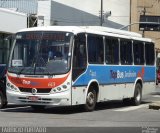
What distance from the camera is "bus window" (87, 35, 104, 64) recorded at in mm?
18578

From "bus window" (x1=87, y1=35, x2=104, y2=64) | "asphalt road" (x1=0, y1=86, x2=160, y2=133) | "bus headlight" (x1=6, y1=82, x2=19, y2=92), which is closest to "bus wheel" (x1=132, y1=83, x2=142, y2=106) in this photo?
"asphalt road" (x1=0, y1=86, x2=160, y2=133)

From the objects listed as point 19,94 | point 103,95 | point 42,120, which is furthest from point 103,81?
point 42,120

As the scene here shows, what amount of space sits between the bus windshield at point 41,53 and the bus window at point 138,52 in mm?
5409

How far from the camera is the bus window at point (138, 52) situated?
22.4 m

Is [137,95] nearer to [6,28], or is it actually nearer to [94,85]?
[94,85]

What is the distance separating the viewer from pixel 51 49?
57.8 ft

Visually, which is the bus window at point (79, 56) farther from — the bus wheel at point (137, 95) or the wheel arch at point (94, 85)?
the bus wheel at point (137, 95)

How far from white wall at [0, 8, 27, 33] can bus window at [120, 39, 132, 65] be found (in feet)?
13.7

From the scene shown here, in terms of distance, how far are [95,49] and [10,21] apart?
3.86m

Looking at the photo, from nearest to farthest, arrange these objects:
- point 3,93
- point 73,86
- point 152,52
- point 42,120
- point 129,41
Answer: point 42,120
point 73,86
point 3,93
point 129,41
point 152,52

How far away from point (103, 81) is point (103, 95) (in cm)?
51

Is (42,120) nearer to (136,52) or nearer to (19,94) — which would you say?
(19,94)

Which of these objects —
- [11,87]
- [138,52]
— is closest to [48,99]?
[11,87]

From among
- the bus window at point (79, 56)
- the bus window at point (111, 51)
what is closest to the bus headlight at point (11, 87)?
the bus window at point (79, 56)
